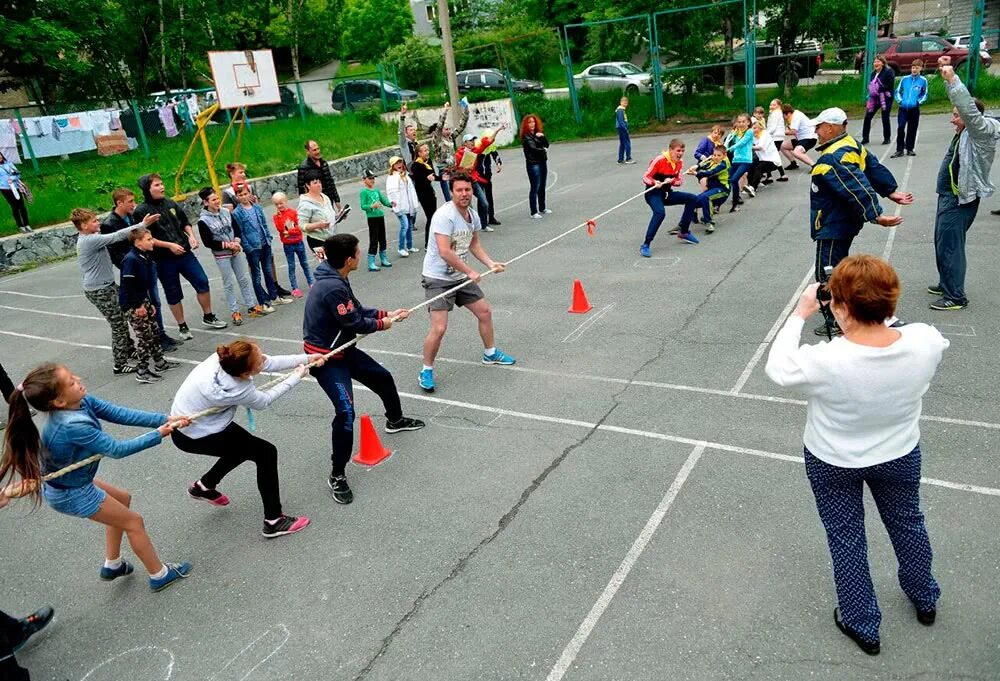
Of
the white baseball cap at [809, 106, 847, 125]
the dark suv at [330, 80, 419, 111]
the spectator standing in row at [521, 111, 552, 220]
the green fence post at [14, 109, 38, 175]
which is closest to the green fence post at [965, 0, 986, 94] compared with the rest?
the spectator standing in row at [521, 111, 552, 220]

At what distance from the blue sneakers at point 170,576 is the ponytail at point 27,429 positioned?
3.06 ft

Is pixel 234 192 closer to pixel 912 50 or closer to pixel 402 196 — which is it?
pixel 402 196

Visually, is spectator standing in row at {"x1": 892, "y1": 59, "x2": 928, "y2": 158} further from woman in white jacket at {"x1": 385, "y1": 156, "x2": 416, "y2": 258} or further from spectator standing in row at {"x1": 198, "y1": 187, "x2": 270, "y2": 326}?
spectator standing in row at {"x1": 198, "y1": 187, "x2": 270, "y2": 326}

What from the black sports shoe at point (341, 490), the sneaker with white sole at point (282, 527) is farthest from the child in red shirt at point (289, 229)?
the sneaker with white sole at point (282, 527)

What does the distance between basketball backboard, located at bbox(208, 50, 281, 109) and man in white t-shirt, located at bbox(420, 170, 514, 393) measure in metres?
13.1

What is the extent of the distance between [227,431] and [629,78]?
2860cm

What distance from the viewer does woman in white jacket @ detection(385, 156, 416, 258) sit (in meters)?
12.1

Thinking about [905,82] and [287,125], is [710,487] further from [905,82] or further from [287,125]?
[287,125]

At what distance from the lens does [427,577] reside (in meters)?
4.29

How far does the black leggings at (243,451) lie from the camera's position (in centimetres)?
460

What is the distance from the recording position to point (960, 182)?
6816mm

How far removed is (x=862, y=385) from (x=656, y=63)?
2361cm

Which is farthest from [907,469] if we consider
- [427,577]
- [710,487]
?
[427,577]

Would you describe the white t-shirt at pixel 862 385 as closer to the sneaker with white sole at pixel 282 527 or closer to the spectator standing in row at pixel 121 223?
the sneaker with white sole at pixel 282 527
